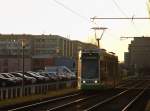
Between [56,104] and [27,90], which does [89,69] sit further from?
[56,104]

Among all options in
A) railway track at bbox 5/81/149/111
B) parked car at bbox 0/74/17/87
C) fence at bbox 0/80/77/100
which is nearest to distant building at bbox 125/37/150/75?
fence at bbox 0/80/77/100

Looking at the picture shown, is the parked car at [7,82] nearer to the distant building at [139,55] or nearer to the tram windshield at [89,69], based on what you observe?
the tram windshield at [89,69]

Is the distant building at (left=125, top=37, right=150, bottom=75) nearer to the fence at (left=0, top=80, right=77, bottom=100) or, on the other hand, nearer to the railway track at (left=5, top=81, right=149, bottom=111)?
the fence at (left=0, top=80, right=77, bottom=100)

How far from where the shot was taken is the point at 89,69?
39375 millimetres

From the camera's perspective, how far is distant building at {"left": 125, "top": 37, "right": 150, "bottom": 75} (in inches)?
5369

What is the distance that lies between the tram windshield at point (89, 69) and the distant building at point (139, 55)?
314 ft

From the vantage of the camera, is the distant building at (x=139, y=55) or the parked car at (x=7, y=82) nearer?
the parked car at (x=7, y=82)

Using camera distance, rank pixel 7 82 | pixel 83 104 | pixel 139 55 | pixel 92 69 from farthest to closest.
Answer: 1. pixel 139 55
2. pixel 7 82
3. pixel 92 69
4. pixel 83 104

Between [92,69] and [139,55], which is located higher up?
[139,55]

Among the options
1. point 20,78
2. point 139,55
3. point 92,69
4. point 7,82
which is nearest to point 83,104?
point 92,69

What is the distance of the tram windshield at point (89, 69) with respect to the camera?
129ft

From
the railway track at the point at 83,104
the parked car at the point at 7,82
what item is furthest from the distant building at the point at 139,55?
the railway track at the point at 83,104

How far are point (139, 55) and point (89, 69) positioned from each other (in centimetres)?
10196

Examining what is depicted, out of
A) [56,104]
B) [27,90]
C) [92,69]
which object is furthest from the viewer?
[27,90]
